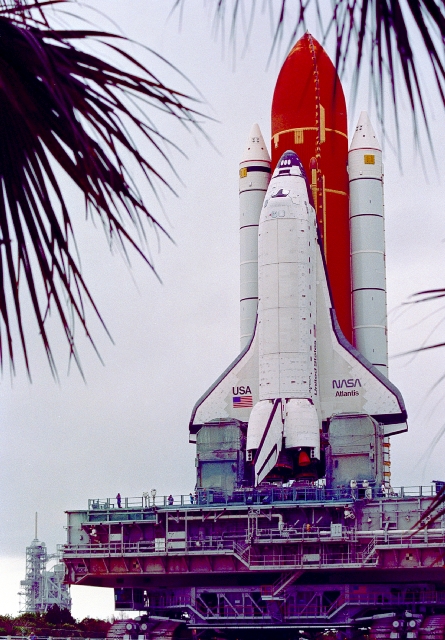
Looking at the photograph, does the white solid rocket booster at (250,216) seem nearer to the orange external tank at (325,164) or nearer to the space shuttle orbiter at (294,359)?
the orange external tank at (325,164)

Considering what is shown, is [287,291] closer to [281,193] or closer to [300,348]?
[300,348]

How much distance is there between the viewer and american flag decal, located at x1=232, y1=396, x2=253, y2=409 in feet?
151

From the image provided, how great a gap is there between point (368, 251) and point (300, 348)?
19.5 ft

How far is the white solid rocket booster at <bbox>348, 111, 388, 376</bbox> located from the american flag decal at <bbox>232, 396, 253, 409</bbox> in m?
4.82

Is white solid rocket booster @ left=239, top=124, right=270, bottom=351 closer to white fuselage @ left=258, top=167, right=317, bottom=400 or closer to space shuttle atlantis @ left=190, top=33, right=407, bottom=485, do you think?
space shuttle atlantis @ left=190, top=33, right=407, bottom=485

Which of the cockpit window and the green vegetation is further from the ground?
the cockpit window

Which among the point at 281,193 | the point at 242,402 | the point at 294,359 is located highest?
the point at 281,193

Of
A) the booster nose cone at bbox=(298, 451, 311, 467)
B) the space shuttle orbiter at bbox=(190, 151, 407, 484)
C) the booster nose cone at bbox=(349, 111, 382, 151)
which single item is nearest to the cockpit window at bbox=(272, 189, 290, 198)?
the space shuttle orbiter at bbox=(190, 151, 407, 484)

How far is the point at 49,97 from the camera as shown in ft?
10.6

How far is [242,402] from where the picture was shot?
4612 cm

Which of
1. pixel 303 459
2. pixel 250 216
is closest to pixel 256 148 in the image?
pixel 250 216

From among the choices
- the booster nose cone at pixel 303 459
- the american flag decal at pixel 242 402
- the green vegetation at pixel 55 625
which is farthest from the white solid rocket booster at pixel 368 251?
the green vegetation at pixel 55 625

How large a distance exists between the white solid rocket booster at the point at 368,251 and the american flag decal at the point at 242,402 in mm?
4821

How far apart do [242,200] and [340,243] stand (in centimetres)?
471
